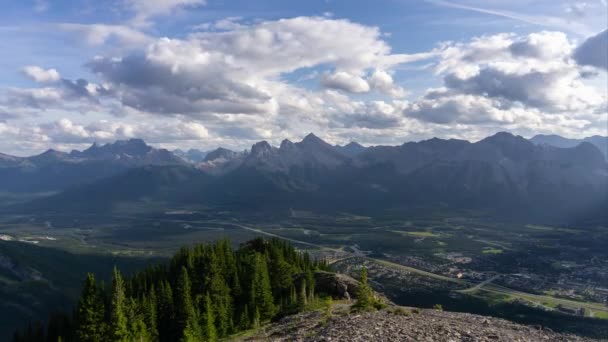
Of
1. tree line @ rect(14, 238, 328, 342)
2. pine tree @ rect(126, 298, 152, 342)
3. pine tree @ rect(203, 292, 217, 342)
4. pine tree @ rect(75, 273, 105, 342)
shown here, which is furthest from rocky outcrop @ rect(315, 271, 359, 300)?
pine tree @ rect(75, 273, 105, 342)

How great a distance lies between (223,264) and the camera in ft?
365

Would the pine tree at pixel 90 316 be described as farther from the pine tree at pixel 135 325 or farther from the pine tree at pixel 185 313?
the pine tree at pixel 185 313

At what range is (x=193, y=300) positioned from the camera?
319ft

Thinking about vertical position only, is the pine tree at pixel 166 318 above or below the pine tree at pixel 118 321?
below

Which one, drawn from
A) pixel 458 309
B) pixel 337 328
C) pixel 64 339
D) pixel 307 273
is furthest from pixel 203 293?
pixel 458 309

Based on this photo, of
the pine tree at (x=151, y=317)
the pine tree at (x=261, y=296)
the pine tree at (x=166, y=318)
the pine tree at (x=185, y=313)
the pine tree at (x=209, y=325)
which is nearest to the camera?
the pine tree at (x=209, y=325)

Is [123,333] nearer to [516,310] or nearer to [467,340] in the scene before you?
[467,340]

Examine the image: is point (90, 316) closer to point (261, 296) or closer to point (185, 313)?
point (185, 313)

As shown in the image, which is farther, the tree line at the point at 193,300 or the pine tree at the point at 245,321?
the pine tree at the point at 245,321

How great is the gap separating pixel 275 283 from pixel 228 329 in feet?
74.3

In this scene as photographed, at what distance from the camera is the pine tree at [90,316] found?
3019 inches

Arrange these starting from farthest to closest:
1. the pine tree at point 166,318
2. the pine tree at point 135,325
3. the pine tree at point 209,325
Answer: the pine tree at point 166,318 → the pine tree at point 209,325 → the pine tree at point 135,325

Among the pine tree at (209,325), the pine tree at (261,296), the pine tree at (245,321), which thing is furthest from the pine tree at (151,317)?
the pine tree at (261,296)

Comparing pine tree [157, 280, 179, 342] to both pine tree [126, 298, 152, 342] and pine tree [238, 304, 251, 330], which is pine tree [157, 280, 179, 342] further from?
pine tree [238, 304, 251, 330]
